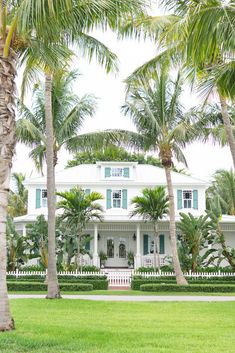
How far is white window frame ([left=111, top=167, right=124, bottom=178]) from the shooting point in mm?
35125

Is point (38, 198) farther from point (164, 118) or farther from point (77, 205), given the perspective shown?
point (164, 118)

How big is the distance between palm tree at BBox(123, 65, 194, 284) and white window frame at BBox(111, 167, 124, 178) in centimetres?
1140

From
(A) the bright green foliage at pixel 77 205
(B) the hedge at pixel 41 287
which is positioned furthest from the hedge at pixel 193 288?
(A) the bright green foliage at pixel 77 205

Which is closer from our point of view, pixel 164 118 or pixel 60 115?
pixel 60 115

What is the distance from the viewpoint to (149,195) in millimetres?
27094

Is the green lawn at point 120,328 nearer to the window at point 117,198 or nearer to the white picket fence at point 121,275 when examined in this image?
the white picket fence at point 121,275

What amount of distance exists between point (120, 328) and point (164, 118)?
14.5 metres

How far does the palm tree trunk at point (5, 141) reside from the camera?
9359 mm

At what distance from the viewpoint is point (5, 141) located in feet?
31.5

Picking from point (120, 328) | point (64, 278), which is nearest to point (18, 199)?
point (64, 278)

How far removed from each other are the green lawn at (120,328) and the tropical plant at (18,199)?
32975 millimetres

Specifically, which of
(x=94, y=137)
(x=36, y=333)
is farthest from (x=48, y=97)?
(x=36, y=333)

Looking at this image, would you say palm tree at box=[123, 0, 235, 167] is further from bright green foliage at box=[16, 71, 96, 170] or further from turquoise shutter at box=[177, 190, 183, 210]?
turquoise shutter at box=[177, 190, 183, 210]

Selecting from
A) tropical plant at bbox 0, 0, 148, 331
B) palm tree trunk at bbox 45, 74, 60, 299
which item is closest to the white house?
palm tree trunk at bbox 45, 74, 60, 299
